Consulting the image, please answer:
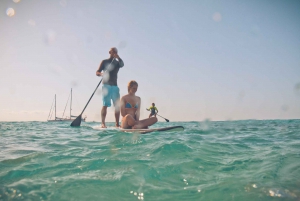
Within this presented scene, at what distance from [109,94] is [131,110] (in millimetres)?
2078

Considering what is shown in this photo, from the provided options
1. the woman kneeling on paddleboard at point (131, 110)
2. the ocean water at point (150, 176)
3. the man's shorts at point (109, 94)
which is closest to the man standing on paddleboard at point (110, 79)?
the man's shorts at point (109, 94)

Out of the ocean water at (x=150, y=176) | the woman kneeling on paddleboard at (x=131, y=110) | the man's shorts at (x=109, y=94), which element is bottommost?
the ocean water at (x=150, y=176)

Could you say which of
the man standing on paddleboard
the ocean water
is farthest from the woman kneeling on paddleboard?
the ocean water

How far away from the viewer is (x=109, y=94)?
24.5 feet

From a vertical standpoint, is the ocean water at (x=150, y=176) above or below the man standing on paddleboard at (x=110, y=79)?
below

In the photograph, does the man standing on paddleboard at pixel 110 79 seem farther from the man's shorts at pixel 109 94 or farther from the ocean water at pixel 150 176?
the ocean water at pixel 150 176

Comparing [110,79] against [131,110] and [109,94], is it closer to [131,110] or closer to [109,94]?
[109,94]

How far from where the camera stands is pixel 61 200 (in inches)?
58.4

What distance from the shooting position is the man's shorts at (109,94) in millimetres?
7438

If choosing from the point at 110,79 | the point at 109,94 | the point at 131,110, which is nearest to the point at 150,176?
the point at 131,110

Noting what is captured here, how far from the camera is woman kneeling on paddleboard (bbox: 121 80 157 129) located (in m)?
5.66

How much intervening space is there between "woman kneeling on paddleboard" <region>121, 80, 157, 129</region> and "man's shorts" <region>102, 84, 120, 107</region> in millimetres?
1868

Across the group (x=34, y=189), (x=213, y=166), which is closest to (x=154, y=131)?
(x=213, y=166)

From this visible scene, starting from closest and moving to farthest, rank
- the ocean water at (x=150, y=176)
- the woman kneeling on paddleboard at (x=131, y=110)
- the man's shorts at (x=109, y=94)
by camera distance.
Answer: the ocean water at (x=150, y=176)
the woman kneeling on paddleboard at (x=131, y=110)
the man's shorts at (x=109, y=94)
